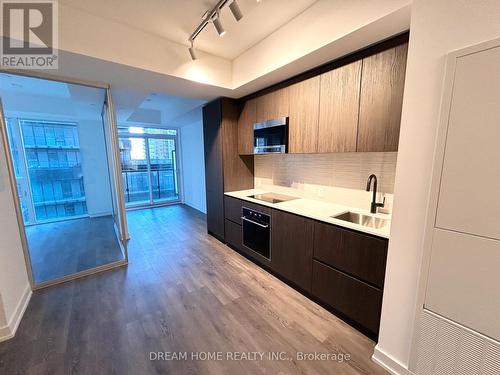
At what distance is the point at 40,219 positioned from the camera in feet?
11.8

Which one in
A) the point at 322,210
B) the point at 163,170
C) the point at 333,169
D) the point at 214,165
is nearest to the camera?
the point at 322,210

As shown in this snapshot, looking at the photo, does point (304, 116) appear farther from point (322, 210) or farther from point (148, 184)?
point (148, 184)

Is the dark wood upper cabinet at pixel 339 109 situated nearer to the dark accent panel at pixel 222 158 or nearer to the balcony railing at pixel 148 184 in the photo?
the dark accent panel at pixel 222 158

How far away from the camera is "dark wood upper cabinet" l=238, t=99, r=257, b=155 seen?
2.98 meters

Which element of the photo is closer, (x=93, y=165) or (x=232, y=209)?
(x=232, y=209)

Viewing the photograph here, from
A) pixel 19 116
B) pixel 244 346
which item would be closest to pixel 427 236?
pixel 244 346

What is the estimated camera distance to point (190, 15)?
1837 millimetres

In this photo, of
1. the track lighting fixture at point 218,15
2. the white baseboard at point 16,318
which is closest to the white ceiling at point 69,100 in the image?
the track lighting fixture at point 218,15

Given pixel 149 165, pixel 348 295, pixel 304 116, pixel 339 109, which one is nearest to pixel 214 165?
pixel 304 116

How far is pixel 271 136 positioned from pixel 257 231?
1245 mm

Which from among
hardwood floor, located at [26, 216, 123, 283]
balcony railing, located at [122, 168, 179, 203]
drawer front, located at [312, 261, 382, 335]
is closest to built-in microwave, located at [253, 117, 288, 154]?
drawer front, located at [312, 261, 382, 335]

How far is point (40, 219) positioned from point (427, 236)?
17.1 feet

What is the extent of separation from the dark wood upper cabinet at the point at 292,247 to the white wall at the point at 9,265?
96.8 inches

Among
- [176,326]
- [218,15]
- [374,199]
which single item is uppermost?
[218,15]
